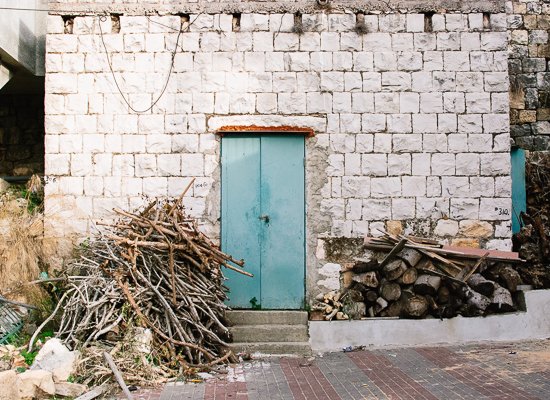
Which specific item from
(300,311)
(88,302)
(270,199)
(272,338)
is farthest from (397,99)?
(88,302)

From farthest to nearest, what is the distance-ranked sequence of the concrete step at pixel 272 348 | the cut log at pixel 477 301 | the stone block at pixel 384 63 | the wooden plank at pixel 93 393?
the stone block at pixel 384 63 → the cut log at pixel 477 301 → the concrete step at pixel 272 348 → the wooden plank at pixel 93 393

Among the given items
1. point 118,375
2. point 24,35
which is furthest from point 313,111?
point 24,35

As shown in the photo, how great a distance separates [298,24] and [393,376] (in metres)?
5.11

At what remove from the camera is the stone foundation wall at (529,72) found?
9.32m

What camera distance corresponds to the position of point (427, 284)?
686cm

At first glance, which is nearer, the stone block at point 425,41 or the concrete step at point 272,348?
the concrete step at point 272,348

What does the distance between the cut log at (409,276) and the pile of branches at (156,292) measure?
7.37 feet

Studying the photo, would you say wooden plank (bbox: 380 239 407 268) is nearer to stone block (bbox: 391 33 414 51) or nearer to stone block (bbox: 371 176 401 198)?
stone block (bbox: 371 176 401 198)

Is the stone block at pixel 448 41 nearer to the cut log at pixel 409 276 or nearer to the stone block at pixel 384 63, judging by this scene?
the stone block at pixel 384 63

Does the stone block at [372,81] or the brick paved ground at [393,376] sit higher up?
the stone block at [372,81]

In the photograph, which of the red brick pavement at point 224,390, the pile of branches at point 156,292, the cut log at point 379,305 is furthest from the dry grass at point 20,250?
the cut log at point 379,305

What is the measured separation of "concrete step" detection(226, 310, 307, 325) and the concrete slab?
0.30 m

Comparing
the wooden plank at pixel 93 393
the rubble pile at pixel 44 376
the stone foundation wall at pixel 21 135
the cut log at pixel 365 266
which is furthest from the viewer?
the stone foundation wall at pixel 21 135

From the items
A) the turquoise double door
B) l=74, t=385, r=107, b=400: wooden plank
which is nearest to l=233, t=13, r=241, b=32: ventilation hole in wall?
the turquoise double door
